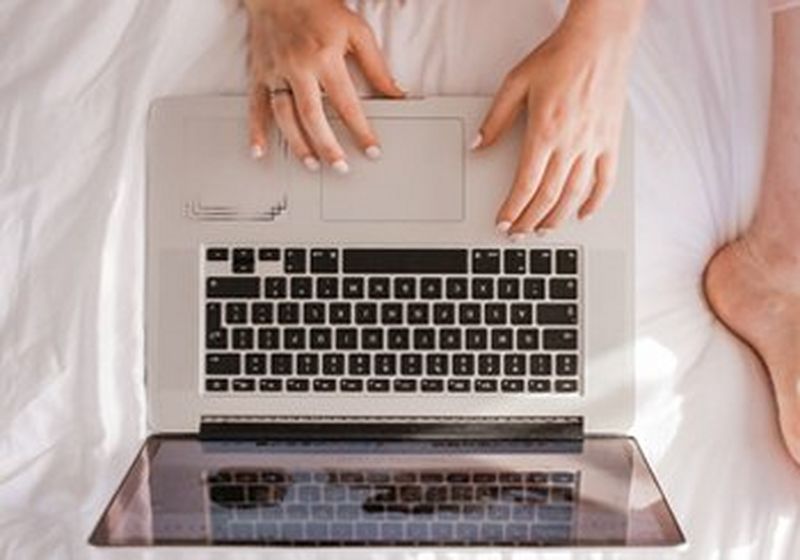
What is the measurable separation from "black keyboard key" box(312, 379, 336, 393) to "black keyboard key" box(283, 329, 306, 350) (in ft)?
0.09

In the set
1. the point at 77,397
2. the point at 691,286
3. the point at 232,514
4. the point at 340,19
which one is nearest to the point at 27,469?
the point at 77,397

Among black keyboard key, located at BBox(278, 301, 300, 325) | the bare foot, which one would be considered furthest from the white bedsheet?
black keyboard key, located at BBox(278, 301, 300, 325)

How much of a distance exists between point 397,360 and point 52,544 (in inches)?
11.5

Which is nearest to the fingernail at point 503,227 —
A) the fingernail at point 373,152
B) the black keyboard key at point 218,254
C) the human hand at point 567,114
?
the human hand at point 567,114

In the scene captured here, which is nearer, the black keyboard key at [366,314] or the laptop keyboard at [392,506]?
the laptop keyboard at [392,506]

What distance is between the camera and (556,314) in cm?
89

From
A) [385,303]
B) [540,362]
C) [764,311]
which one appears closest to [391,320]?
[385,303]

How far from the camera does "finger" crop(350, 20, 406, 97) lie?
0.89 m

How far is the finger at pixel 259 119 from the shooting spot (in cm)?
88

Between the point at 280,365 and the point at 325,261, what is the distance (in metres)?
0.09

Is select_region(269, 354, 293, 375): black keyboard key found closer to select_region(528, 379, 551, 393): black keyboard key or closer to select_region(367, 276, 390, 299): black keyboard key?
select_region(367, 276, 390, 299): black keyboard key

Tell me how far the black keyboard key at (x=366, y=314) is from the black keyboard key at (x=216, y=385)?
0.37 feet

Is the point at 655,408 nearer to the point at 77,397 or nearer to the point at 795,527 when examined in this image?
the point at 795,527

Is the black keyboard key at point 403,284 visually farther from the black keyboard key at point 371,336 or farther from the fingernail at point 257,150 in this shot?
the fingernail at point 257,150
